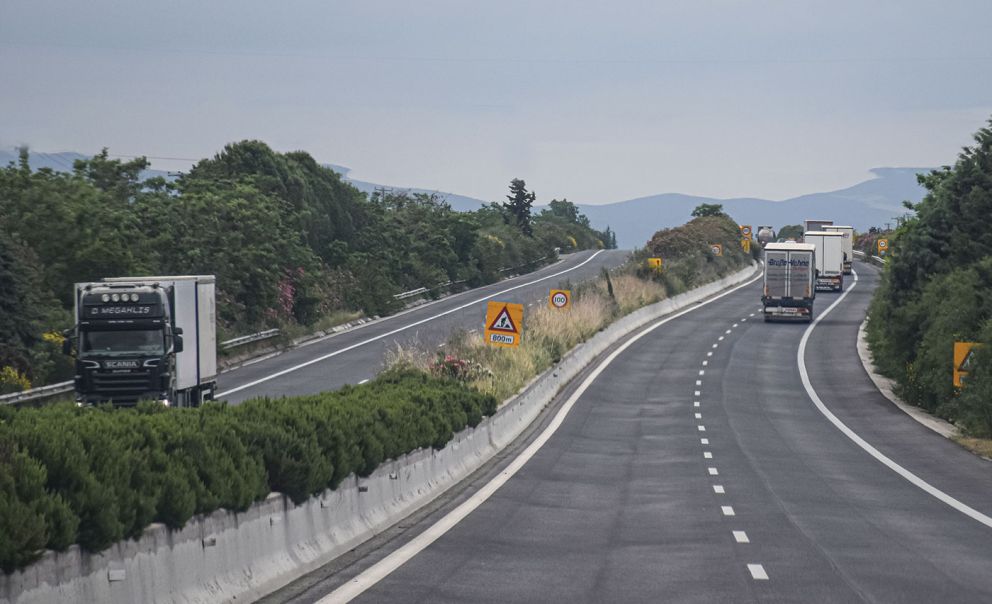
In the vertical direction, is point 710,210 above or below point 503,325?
above

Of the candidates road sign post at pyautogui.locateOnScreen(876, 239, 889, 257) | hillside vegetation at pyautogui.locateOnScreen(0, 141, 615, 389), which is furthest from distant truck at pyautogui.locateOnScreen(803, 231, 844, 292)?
road sign post at pyautogui.locateOnScreen(876, 239, 889, 257)

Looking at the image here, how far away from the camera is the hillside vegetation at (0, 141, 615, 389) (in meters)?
41.0

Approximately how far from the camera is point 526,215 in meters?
144

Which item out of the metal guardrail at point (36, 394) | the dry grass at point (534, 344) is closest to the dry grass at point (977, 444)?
the dry grass at point (534, 344)

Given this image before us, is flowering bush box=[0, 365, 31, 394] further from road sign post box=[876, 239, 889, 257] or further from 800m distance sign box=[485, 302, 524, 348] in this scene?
road sign post box=[876, 239, 889, 257]

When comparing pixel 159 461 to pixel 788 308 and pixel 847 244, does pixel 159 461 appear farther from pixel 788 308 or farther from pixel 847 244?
pixel 847 244

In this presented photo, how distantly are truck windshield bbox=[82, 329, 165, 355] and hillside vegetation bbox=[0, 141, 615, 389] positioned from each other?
15.7 ft

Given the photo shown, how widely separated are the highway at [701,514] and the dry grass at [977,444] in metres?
0.36

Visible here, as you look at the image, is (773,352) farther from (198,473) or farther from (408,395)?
(198,473)

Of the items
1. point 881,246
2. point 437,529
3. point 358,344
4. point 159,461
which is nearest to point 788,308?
point 358,344

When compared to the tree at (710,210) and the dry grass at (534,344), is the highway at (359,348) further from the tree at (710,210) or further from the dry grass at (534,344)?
the tree at (710,210)

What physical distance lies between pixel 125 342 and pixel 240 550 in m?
20.0

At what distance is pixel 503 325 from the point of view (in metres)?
37.5

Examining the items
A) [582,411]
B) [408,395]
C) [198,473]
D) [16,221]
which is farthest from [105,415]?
[16,221]
